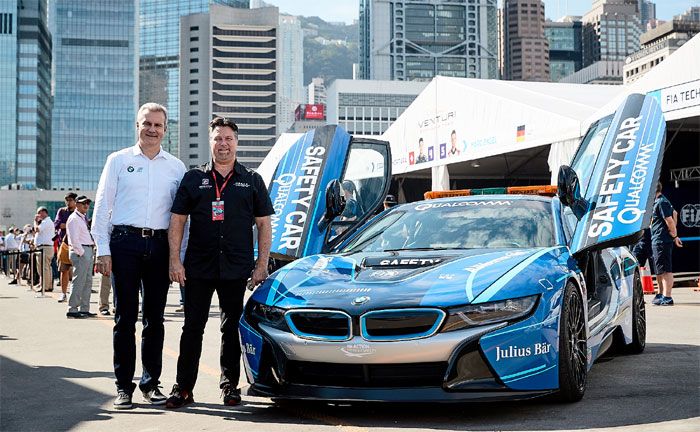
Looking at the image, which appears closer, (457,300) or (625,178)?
(457,300)

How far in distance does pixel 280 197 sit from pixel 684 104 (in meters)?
9.23

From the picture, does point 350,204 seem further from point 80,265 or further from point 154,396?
point 80,265

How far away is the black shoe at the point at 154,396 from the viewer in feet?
16.8

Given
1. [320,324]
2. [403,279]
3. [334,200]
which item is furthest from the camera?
[334,200]

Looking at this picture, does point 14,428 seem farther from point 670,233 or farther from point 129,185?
point 670,233

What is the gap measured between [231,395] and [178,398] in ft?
1.02

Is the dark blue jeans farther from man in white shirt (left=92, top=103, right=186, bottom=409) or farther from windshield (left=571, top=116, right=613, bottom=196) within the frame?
windshield (left=571, top=116, right=613, bottom=196)

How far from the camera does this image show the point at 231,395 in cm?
502

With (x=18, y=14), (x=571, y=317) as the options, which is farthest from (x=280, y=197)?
(x=18, y=14)

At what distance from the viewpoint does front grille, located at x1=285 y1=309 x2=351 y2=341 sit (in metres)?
4.28

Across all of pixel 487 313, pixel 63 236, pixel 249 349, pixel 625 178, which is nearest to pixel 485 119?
pixel 63 236

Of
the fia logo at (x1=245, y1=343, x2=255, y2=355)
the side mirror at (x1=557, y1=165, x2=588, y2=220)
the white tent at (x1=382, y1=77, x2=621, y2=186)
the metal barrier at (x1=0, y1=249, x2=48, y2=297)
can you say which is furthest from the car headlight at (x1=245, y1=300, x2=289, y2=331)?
the white tent at (x1=382, y1=77, x2=621, y2=186)

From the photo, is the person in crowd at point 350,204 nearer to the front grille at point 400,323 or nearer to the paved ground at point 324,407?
the paved ground at point 324,407

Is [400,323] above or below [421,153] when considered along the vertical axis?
below
